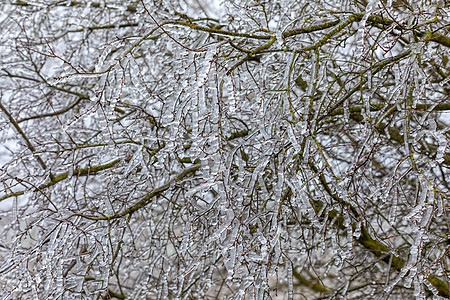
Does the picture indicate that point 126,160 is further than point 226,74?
Yes

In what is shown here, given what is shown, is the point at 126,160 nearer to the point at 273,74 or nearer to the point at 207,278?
the point at 207,278

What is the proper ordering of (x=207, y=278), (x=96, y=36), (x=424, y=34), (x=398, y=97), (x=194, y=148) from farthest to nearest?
(x=96, y=36) → (x=207, y=278) → (x=424, y=34) → (x=398, y=97) → (x=194, y=148)

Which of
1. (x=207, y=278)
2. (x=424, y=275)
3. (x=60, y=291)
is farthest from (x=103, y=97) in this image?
(x=424, y=275)

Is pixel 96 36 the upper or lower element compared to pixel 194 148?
upper

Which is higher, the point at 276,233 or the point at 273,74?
the point at 273,74

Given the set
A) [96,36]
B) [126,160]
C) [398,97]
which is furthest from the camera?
[96,36]

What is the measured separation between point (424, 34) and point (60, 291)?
2510mm

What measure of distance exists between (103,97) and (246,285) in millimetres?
1087

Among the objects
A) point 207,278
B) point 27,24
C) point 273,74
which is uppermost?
point 27,24

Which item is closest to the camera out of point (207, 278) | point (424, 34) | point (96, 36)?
point (424, 34)

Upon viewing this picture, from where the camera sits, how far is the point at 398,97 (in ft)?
7.22

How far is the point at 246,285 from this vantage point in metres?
1.80

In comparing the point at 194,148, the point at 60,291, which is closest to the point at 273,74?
the point at 194,148

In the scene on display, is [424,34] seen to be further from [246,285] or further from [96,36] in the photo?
[96,36]
